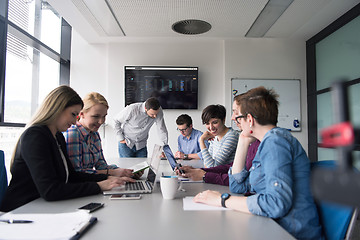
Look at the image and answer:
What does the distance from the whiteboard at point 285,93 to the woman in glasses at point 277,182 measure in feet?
10.1

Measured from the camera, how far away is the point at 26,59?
3.37m

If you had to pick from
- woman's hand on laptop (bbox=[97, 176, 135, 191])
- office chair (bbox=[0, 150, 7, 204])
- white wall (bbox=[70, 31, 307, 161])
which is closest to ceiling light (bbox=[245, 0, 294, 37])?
white wall (bbox=[70, 31, 307, 161])

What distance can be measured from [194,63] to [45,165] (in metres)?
3.42

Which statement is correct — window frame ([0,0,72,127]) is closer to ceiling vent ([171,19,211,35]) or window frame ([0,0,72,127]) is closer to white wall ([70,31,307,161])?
white wall ([70,31,307,161])

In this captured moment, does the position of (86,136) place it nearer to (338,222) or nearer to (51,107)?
(51,107)

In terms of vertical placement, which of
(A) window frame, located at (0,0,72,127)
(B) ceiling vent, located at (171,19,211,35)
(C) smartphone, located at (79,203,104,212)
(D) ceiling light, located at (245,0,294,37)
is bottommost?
(C) smartphone, located at (79,203,104,212)

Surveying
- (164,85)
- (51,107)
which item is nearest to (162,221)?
(51,107)

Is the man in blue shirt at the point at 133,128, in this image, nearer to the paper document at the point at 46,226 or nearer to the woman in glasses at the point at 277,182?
the woman in glasses at the point at 277,182

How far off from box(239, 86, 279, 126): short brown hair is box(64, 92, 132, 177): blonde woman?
0.94m

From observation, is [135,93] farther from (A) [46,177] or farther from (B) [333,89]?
(B) [333,89]

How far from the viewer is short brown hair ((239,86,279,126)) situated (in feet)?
3.52

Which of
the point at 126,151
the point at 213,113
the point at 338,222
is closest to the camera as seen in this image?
the point at 338,222

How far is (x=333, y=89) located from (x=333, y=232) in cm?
105

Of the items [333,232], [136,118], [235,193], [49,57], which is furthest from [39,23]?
[333,232]
